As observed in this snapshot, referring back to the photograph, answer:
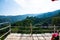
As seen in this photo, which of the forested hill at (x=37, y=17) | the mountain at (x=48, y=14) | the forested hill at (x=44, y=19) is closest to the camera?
the forested hill at (x=44, y=19)

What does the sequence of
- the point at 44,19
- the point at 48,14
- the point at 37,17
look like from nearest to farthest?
1. the point at 44,19
2. the point at 37,17
3. the point at 48,14

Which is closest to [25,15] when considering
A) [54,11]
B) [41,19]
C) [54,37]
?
[41,19]

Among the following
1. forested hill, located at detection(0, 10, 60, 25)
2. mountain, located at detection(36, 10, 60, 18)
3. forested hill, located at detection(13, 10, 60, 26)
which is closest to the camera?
forested hill, located at detection(13, 10, 60, 26)

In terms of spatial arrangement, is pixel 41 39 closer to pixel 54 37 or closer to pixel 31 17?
pixel 54 37

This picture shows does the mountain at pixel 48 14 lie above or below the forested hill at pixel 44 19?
above

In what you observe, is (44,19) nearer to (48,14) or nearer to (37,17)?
(37,17)

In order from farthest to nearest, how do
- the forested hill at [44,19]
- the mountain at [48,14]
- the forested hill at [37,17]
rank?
1. the mountain at [48,14]
2. the forested hill at [37,17]
3. the forested hill at [44,19]

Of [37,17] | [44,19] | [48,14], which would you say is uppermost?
[48,14]

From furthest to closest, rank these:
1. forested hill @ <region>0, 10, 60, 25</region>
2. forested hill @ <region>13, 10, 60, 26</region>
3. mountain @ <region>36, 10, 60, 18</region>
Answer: mountain @ <region>36, 10, 60, 18</region>, forested hill @ <region>0, 10, 60, 25</region>, forested hill @ <region>13, 10, 60, 26</region>

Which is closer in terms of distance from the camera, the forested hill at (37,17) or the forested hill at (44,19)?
the forested hill at (44,19)

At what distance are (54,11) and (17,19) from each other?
3239mm

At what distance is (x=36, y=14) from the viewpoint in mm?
14289

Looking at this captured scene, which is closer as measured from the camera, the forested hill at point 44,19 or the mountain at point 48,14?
the forested hill at point 44,19

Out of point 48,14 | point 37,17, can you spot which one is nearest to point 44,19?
point 37,17
